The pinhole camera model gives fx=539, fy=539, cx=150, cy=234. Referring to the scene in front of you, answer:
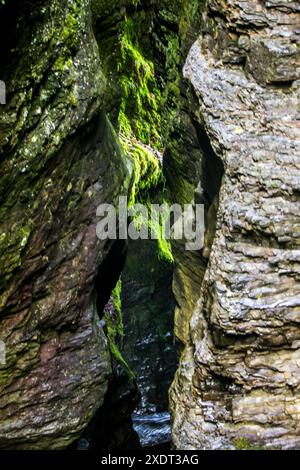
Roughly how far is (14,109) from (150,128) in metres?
7.80

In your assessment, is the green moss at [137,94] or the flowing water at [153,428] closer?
the green moss at [137,94]

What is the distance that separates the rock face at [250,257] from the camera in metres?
5.84

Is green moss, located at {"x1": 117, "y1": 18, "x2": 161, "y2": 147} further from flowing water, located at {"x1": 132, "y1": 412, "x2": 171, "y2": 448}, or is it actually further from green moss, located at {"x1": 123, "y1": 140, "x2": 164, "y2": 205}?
flowing water, located at {"x1": 132, "y1": 412, "x2": 171, "y2": 448}

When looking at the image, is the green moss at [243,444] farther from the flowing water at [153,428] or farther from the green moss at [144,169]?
the flowing water at [153,428]

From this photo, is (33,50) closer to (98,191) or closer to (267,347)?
(98,191)

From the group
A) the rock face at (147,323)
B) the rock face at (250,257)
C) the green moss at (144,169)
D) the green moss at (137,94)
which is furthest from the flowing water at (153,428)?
the green moss at (137,94)

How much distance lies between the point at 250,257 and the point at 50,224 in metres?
2.41

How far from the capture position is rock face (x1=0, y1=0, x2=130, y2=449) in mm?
5953

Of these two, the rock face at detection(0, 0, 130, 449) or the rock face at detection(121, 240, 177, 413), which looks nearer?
the rock face at detection(0, 0, 130, 449)

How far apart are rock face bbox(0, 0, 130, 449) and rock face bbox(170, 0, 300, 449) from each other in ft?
4.61

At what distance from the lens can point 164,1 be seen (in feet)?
33.0

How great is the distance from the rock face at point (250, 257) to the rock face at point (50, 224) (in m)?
1.40

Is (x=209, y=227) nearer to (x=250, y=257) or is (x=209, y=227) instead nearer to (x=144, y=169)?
(x=250, y=257)

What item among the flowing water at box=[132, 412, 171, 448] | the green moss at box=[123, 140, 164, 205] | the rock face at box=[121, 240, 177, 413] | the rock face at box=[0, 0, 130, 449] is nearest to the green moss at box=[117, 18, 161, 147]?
the green moss at box=[123, 140, 164, 205]
